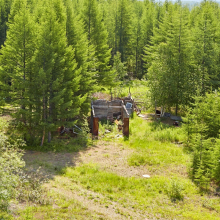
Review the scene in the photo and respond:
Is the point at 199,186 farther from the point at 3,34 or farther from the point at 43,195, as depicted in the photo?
the point at 3,34

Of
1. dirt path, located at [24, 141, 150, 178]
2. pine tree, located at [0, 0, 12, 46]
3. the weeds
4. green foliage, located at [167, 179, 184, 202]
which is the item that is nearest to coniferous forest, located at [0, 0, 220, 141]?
pine tree, located at [0, 0, 12, 46]

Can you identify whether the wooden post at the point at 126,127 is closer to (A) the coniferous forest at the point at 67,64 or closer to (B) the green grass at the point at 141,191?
(B) the green grass at the point at 141,191

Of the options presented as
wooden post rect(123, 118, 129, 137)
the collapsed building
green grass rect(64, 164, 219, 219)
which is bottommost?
green grass rect(64, 164, 219, 219)

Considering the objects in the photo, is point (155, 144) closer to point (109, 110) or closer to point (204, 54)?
point (109, 110)

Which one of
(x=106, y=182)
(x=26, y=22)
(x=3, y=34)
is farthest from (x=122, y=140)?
(x=3, y=34)

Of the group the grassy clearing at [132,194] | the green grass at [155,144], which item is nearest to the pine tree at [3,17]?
the green grass at [155,144]

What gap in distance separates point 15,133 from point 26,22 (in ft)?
28.5

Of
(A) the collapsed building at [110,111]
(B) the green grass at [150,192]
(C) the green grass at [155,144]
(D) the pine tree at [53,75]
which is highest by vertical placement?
(D) the pine tree at [53,75]

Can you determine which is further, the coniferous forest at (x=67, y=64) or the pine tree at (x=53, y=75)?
the coniferous forest at (x=67, y=64)

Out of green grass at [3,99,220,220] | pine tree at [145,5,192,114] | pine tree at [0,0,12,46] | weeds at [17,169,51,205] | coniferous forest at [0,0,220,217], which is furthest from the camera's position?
pine tree at [0,0,12,46]

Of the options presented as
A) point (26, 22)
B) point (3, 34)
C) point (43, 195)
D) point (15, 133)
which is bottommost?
point (43, 195)

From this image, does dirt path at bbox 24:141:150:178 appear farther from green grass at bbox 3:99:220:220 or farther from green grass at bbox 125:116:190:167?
green grass at bbox 125:116:190:167

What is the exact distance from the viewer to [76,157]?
19391 millimetres

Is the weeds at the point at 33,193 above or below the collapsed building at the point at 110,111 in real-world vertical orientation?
below
